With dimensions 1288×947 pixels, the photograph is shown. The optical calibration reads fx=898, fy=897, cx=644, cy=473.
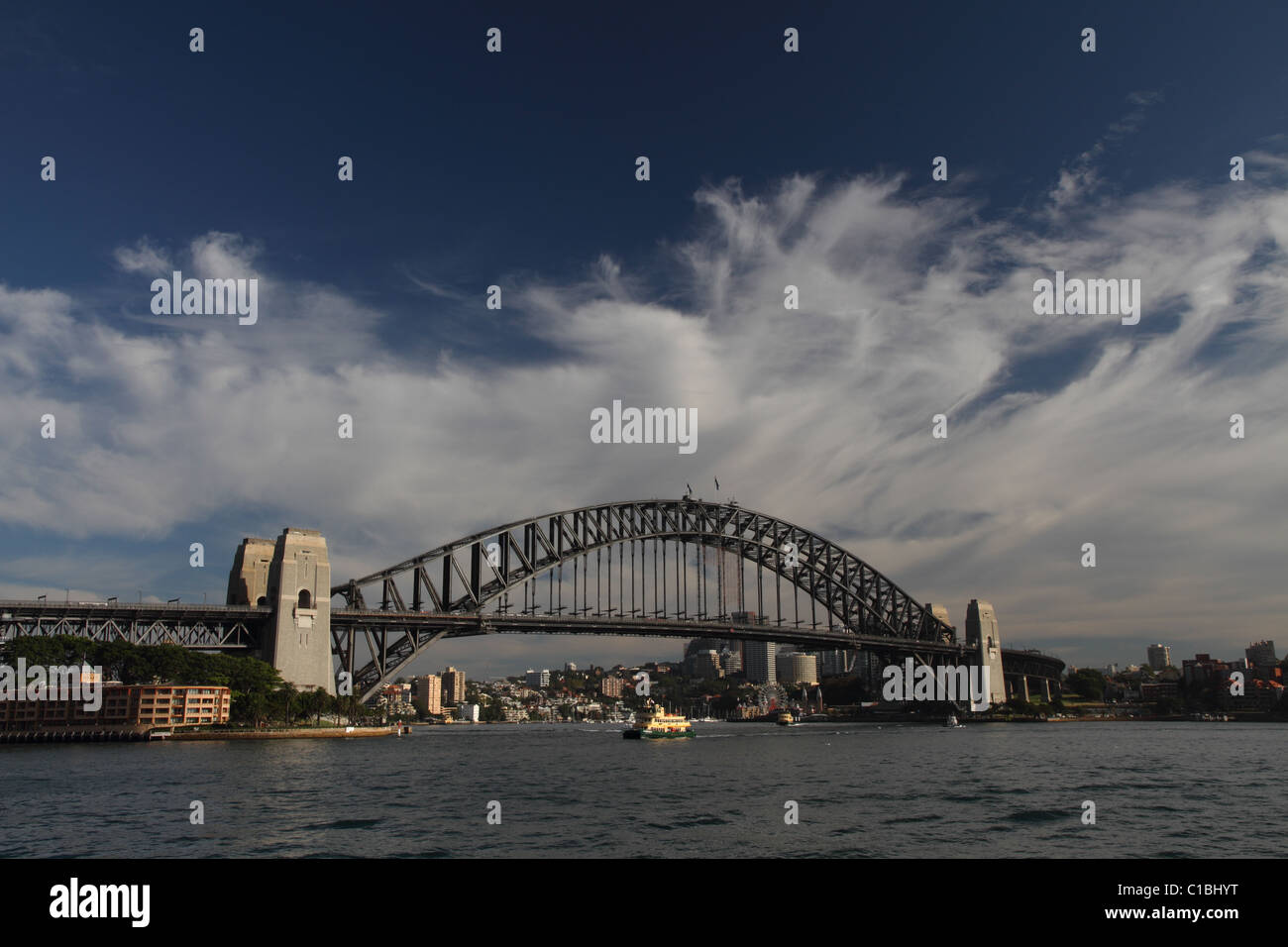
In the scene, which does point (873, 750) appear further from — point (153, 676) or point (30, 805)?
point (153, 676)

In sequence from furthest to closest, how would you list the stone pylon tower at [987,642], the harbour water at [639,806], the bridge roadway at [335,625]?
the stone pylon tower at [987,642] → the bridge roadway at [335,625] → the harbour water at [639,806]

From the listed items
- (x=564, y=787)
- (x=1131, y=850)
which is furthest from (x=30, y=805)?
(x=1131, y=850)

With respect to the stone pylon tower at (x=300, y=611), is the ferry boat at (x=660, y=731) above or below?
below

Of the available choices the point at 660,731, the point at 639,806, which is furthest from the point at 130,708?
the point at 639,806

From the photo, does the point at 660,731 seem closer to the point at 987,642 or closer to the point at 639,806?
the point at 639,806

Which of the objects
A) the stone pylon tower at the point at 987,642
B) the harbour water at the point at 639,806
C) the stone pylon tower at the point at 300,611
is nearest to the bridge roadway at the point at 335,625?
the stone pylon tower at the point at 300,611

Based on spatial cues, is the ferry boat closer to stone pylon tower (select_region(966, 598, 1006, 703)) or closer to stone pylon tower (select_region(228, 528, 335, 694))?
stone pylon tower (select_region(228, 528, 335, 694))

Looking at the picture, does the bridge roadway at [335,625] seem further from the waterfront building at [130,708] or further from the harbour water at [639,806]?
the harbour water at [639,806]
